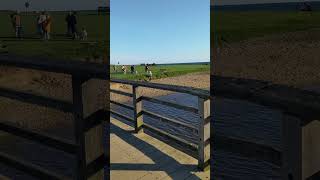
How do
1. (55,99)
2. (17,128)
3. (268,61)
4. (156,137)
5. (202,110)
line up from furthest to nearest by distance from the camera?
(268,61)
(156,137)
(202,110)
(17,128)
(55,99)

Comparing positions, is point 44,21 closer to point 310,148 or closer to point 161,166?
point 161,166

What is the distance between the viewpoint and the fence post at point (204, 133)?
12.5ft

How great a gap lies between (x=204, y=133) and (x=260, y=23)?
264 ft

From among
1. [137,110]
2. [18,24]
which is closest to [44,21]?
[18,24]

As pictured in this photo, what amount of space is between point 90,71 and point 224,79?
Answer: 0.69m

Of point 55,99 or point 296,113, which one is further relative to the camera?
point 55,99

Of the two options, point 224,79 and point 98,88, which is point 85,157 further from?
point 224,79

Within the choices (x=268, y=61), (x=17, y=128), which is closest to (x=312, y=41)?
(x=268, y=61)

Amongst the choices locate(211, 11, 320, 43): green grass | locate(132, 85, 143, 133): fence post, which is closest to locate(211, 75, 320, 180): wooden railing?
locate(132, 85, 143, 133): fence post

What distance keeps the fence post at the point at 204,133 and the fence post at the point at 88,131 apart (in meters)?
1.92

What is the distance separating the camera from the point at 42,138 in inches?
89.4

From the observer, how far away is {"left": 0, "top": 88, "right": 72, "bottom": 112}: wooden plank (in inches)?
80.9

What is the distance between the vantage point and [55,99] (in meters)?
2.13

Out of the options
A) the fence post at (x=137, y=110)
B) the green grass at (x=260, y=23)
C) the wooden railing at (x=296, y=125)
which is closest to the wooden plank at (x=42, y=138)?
the wooden railing at (x=296, y=125)
